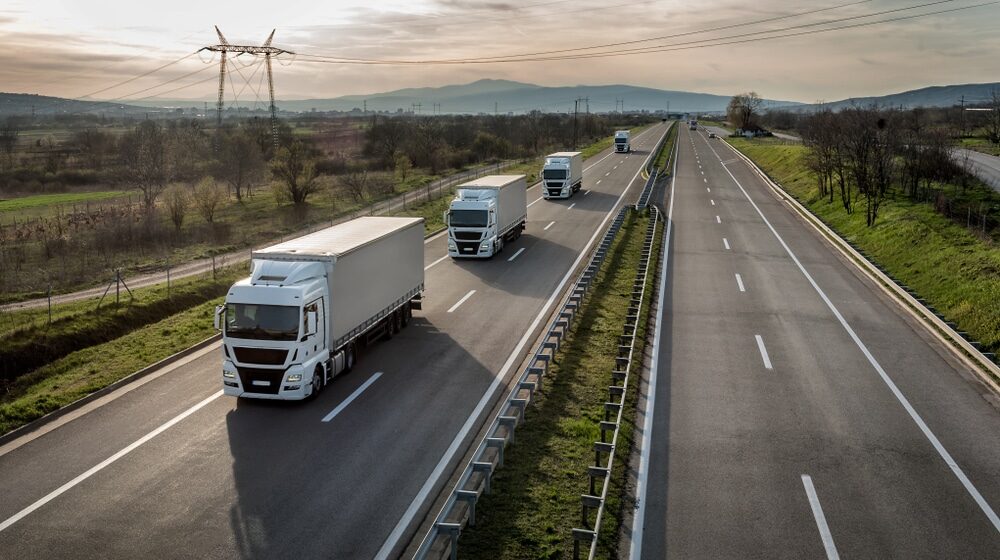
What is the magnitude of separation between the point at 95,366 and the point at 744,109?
140m

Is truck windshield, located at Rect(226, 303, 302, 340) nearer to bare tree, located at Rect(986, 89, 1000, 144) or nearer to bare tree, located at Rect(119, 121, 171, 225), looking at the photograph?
bare tree, located at Rect(119, 121, 171, 225)

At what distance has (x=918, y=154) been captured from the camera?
43.0 m

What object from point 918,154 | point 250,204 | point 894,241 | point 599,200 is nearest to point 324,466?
point 894,241

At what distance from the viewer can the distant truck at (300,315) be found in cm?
1530

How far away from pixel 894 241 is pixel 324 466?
29095 millimetres

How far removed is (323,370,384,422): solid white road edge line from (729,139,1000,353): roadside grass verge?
16813 mm

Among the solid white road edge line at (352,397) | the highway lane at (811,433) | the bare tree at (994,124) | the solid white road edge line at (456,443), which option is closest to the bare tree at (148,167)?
the solid white road edge line at (456,443)

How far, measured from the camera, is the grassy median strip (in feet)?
34.3

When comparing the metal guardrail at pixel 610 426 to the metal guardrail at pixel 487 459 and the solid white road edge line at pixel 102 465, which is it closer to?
the metal guardrail at pixel 487 459

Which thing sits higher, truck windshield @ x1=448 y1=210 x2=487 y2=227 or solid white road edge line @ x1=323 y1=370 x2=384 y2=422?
truck windshield @ x1=448 y1=210 x2=487 y2=227

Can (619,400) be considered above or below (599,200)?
below

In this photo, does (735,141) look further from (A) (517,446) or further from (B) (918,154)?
(A) (517,446)

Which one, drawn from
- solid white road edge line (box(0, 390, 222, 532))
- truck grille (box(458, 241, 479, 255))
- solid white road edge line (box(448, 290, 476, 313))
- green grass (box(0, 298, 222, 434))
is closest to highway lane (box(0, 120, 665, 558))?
solid white road edge line (box(0, 390, 222, 532))

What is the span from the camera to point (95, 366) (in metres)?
18.7
